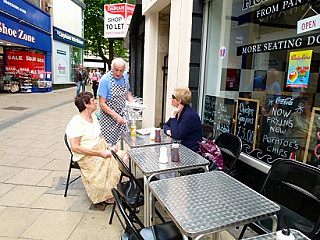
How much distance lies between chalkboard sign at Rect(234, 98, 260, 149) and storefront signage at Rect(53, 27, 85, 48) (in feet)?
53.3

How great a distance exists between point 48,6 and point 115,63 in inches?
596

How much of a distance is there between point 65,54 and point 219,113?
56.1 ft

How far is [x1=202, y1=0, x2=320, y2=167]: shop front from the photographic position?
2356mm

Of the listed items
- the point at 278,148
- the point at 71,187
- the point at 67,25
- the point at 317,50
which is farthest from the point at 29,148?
the point at 67,25

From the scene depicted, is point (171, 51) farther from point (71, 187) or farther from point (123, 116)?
point (71, 187)

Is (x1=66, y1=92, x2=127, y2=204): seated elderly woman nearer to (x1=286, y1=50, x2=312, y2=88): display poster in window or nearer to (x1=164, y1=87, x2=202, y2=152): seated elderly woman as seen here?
(x1=164, y1=87, x2=202, y2=152): seated elderly woman

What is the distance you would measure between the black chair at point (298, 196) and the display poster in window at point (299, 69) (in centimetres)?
93

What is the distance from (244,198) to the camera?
1.64m

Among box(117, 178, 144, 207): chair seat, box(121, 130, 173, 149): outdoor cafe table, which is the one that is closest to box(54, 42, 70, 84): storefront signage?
box(121, 130, 173, 149): outdoor cafe table

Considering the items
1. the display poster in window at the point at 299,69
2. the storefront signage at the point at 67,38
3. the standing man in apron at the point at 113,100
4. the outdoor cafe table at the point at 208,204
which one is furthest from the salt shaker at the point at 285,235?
the storefront signage at the point at 67,38

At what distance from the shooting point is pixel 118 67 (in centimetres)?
340

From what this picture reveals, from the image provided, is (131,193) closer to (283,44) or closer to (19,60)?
(283,44)

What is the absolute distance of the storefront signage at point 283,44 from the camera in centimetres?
229

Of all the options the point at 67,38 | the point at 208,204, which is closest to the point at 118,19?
the point at 208,204
